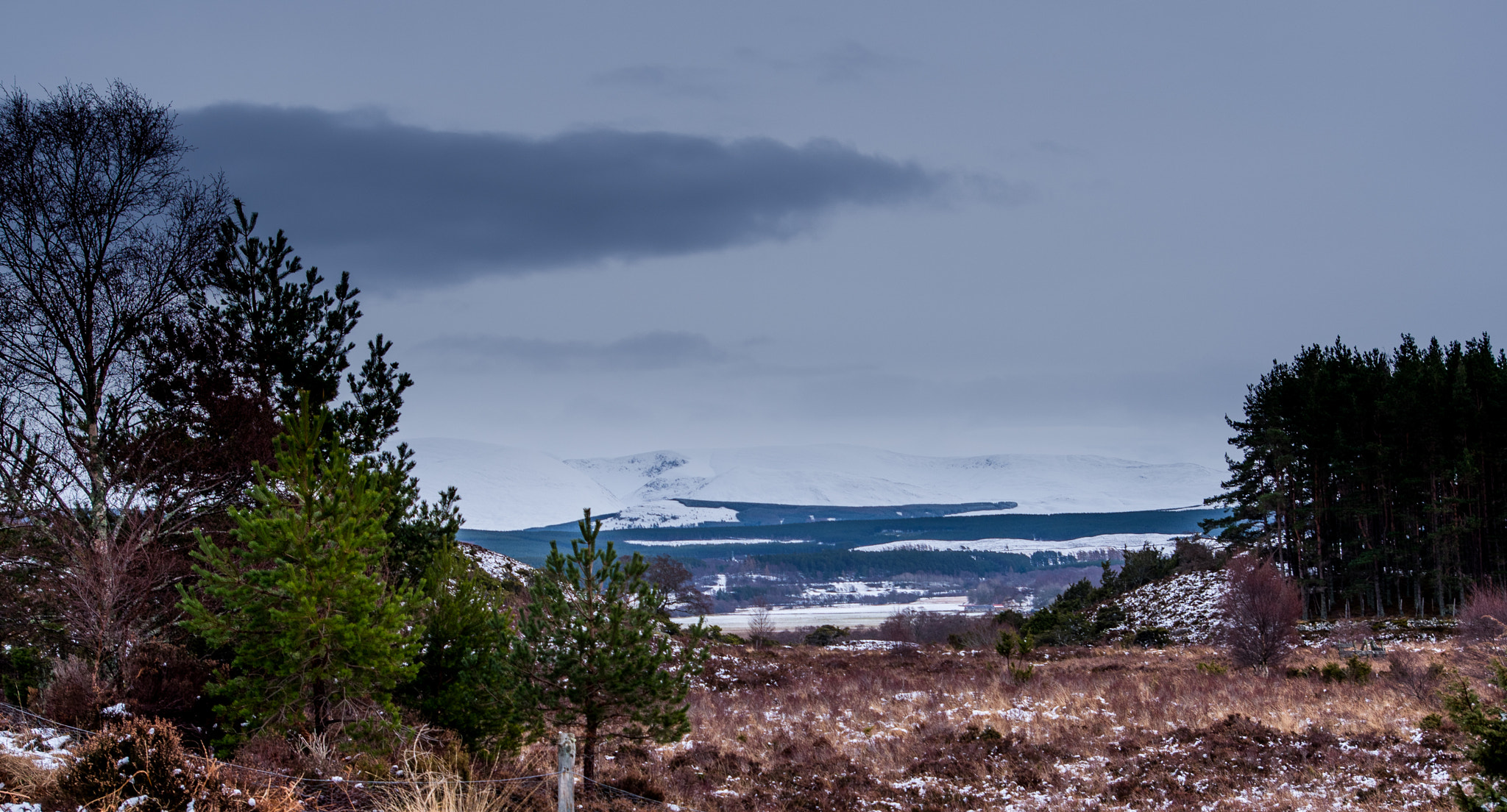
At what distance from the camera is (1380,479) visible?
49375 millimetres

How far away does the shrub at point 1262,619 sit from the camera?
26922 millimetres

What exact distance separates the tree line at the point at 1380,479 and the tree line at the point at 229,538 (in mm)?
45545

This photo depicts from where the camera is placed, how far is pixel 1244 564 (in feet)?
100

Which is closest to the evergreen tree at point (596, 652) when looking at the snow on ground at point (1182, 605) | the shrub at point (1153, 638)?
the shrub at point (1153, 638)

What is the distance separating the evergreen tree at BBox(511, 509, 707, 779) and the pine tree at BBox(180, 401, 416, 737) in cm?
170

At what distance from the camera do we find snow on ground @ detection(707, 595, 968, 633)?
105625mm

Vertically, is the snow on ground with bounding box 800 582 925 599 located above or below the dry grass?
below

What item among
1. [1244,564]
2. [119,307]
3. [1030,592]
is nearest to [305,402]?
[119,307]

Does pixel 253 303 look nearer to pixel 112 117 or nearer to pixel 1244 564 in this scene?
pixel 112 117

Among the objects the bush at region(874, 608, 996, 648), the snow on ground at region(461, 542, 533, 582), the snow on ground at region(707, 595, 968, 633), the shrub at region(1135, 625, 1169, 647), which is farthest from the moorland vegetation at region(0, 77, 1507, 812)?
the snow on ground at region(707, 595, 968, 633)

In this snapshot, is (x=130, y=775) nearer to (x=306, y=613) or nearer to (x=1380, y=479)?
(x=306, y=613)

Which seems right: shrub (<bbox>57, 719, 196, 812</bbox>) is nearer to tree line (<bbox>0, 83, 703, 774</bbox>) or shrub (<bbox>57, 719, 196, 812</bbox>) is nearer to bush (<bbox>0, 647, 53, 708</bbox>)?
tree line (<bbox>0, 83, 703, 774</bbox>)

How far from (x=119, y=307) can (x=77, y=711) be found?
846 centimetres

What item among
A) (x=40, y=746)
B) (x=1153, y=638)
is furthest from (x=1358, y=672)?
(x=40, y=746)
